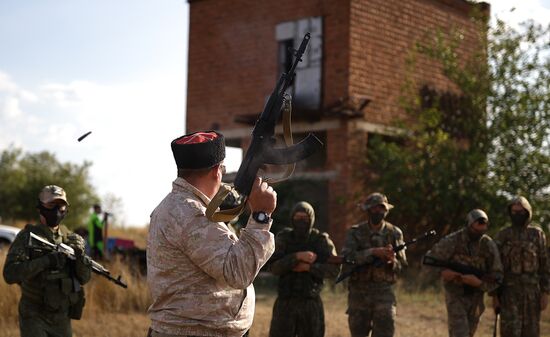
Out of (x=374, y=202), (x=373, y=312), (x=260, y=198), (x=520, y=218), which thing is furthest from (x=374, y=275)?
(x=260, y=198)

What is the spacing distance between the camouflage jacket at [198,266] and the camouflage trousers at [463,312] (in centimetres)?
525

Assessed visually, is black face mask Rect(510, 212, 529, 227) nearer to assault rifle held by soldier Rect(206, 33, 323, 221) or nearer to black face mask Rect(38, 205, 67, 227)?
black face mask Rect(38, 205, 67, 227)

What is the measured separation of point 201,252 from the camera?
160 inches

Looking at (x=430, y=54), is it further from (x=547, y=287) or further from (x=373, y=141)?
(x=547, y=287)

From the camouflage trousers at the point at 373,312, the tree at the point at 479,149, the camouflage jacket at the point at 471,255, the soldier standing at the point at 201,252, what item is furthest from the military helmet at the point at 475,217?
the tree at the point at 479,149

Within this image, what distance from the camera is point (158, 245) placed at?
4258 mm

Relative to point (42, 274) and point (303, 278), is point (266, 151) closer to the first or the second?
point (42, 274)

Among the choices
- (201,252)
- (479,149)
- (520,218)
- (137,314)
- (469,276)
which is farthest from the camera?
(479,149)

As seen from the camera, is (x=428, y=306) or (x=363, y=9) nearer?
(x=428, y=306)

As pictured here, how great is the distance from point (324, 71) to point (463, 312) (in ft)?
38.2

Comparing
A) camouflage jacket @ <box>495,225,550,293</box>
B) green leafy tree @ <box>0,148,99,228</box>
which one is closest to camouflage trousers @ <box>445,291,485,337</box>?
camouflage jacket @ <box>495,225,550,293</box>

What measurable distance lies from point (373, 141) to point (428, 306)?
5311mm

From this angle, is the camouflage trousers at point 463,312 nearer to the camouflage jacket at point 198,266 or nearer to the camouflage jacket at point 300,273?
the camouflage jacket at point 300,273

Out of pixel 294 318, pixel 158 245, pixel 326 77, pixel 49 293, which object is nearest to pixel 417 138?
pixel 326 77
